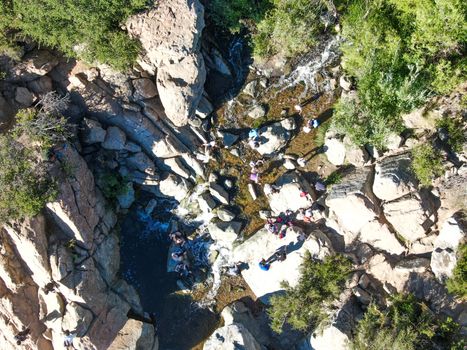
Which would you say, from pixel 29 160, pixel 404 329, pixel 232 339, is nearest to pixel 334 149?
pixel 404 329

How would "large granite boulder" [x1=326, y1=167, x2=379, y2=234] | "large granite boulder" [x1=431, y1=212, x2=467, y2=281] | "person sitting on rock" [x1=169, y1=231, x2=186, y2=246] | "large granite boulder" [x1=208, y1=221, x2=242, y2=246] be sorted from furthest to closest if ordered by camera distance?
"person sitting on rock" [x1=169, y1=231, x2=186, y2=246] < "large granite boulder" [x1=208, y1=221, x2=242, y2=246] < "large granite boulder" [x1=326, y1=167, x2=379, y2=234] < "large granite boulder" [x1=431, y1=212, x2=467, y2=281]

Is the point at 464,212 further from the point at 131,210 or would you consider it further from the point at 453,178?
the point at 131,210

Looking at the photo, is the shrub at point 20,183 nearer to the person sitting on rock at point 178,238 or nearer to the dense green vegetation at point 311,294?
the person sitting on rock at point 178,238

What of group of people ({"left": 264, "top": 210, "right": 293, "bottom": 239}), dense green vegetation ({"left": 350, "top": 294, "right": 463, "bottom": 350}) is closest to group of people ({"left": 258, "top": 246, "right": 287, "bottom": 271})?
group of people ({"left": 264, "top": 210, "right": 293, "bottom": 239})

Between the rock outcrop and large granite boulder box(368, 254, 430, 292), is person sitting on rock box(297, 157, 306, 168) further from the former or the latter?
the rock outcrop

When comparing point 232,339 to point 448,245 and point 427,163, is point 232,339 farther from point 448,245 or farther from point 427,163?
point 427,163

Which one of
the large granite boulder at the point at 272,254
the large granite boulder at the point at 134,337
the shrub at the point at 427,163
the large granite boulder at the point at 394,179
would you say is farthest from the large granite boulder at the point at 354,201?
the large granite boulder at the point at 134,337
